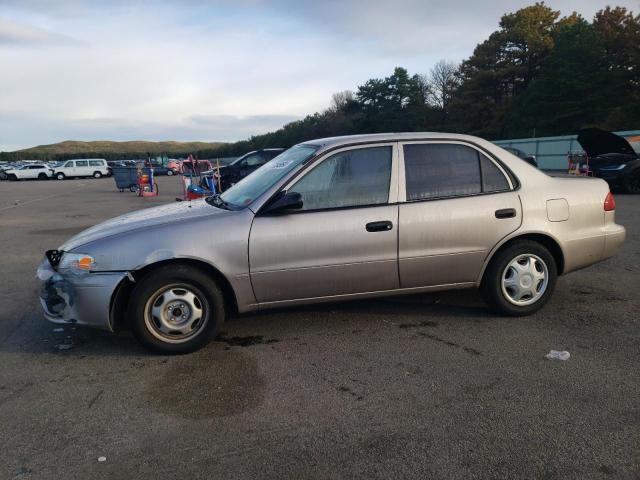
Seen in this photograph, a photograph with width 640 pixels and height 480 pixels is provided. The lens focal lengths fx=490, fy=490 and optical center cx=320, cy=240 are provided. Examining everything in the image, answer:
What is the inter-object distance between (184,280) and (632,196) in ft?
48.5

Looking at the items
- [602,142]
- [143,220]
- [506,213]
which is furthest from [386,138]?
[602,142]

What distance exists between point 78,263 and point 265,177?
1.70 metres

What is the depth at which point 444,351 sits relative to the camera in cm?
381

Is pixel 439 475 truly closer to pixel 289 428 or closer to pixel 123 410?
pixel 289 428

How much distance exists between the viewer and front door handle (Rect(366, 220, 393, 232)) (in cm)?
400

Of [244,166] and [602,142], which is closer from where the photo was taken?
[602,142]

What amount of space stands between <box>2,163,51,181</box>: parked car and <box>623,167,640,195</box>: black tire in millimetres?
45068

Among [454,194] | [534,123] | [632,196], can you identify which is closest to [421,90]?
[534,123]

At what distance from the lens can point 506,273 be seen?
439 centimetres

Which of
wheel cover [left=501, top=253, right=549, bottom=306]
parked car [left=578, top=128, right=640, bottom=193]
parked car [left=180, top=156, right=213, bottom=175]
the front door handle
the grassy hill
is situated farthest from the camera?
the grassy hill

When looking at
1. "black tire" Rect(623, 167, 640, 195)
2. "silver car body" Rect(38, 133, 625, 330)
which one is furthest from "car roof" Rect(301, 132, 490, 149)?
"black tire" Rect(623, 167, 640, 195)

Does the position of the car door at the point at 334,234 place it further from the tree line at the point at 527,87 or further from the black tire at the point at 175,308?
the tree line at the point at 527,87

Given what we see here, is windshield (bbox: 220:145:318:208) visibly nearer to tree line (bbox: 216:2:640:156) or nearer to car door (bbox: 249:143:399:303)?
car door (bbox: 249:143:399:303)

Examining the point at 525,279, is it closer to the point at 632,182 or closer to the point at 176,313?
the point at 176,313
